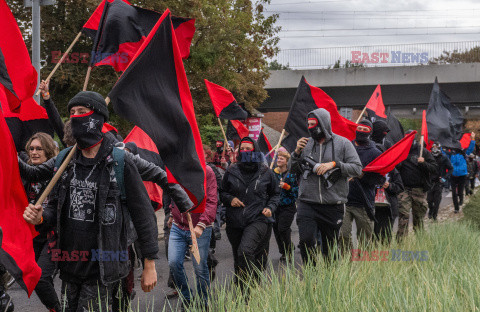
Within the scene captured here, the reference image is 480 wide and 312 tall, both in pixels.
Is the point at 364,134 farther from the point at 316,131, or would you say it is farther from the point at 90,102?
the point at 90,102

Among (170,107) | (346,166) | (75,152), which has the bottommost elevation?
(346,166)

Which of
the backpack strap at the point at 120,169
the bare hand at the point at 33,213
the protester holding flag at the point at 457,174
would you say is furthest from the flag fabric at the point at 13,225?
the protester holding flag at the point at 457,174

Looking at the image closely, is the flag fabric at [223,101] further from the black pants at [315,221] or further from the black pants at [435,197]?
the black pants at [435,197]

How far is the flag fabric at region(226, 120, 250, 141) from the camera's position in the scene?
12789 millimetres

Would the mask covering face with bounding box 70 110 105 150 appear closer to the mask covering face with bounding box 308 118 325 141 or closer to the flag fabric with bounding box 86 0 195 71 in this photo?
the flag fabric with bounding box 86 0 195 71

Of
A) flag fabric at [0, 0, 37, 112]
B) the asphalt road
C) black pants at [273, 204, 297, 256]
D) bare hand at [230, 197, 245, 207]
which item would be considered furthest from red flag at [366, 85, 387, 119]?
flag fabric at [0, 0, 37, 112]

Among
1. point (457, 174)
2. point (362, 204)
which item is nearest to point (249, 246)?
Answer: point (362, 204)

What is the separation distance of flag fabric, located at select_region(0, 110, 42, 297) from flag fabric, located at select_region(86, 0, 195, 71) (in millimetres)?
2304

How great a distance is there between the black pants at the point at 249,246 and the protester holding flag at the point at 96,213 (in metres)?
2.43

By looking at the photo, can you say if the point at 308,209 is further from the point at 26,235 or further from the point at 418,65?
the point at 418,65

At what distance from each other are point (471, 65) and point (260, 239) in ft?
91.9

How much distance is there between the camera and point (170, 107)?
13.5 feet

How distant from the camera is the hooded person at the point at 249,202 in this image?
6.57 meters

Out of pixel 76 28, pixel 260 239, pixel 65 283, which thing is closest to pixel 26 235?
pixel 65 283
